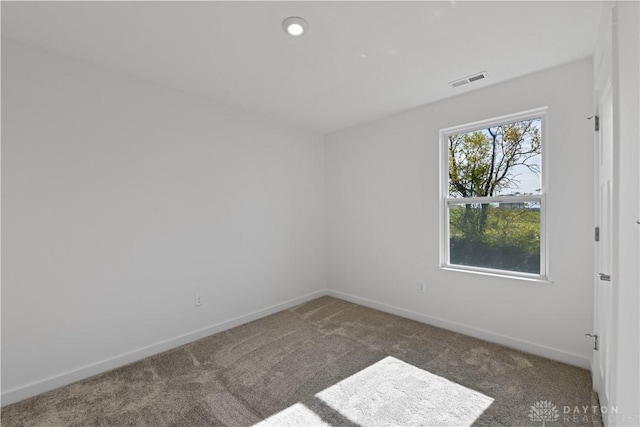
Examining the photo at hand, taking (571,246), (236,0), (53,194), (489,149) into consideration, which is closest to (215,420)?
(53,194)

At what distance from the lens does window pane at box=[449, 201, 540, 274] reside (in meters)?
2.62

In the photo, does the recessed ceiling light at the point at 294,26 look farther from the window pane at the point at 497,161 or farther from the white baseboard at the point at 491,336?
the white baseboard at the point at 491,336

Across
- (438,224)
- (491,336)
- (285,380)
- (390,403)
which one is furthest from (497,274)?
(285,380)

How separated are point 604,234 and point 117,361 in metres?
3.65

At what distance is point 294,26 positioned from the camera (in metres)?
1.84

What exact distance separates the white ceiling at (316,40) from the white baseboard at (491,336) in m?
2.35

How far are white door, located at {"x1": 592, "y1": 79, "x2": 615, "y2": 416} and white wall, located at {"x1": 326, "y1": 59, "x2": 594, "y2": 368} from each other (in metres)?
0.29

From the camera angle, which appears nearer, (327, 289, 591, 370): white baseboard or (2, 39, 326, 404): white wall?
(2, 39, 326, 404): white wall

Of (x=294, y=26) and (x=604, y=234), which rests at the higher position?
(x=294, y=26)

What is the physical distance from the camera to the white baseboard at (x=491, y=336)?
234cm

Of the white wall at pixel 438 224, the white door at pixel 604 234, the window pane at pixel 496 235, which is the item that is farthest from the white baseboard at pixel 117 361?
the white door at pixel 604 234

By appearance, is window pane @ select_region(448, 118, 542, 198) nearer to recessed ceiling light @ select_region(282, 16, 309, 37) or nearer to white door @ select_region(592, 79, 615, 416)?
white door @ select_region(592, 79, 615, 416)

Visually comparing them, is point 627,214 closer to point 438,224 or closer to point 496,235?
point 496,235
